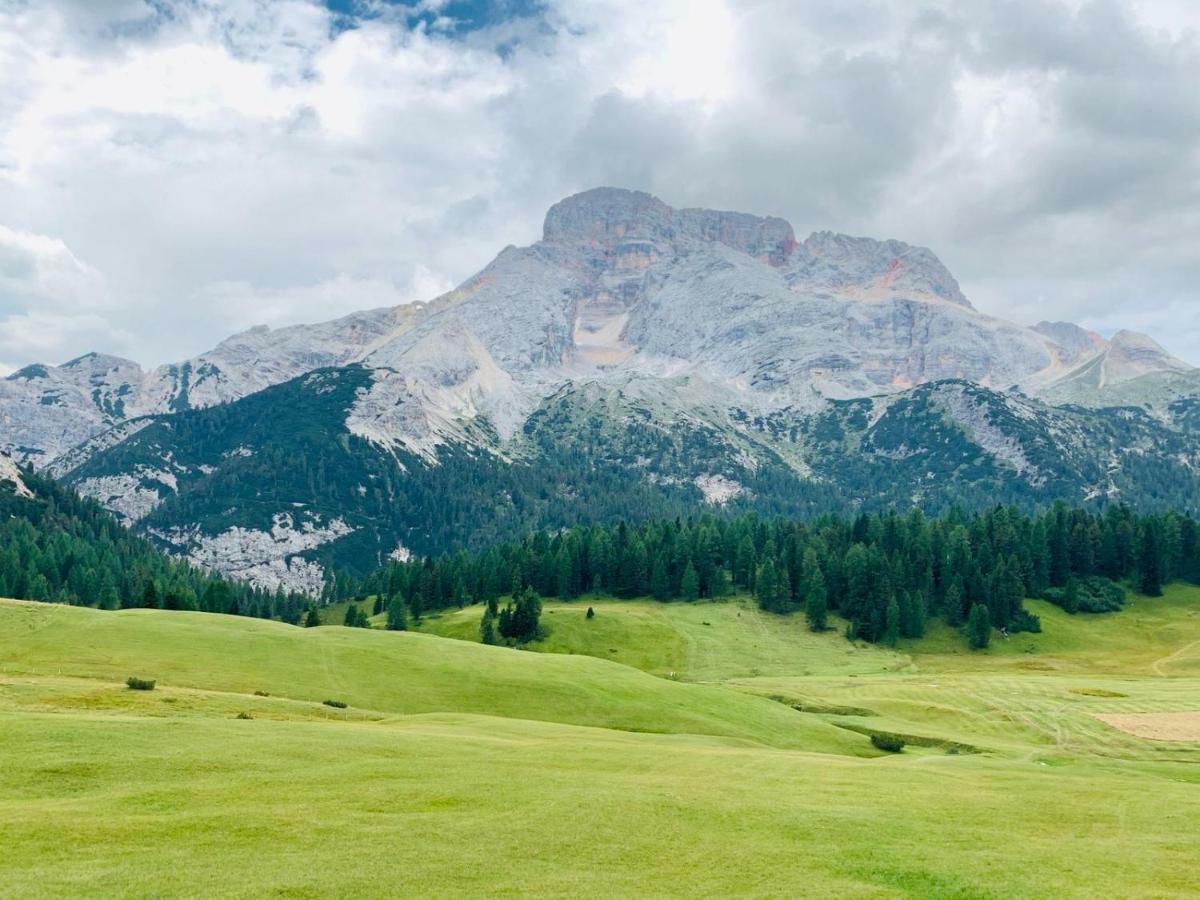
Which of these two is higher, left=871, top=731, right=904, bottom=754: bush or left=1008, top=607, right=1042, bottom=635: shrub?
left=1008, top=607, right=1042, bottom=635: shrub

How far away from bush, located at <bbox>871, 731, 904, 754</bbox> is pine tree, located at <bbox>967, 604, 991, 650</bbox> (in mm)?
97477

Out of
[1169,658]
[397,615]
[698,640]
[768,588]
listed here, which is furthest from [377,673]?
[1169,658]

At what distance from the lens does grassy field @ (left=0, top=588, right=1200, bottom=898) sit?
28.8m

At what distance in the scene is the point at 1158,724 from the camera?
85000mm

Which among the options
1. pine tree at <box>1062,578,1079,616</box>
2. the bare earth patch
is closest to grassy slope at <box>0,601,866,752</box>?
the bare earth patch

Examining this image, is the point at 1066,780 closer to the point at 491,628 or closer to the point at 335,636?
the point at 335,636

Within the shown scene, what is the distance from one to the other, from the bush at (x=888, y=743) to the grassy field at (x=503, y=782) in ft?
5.04

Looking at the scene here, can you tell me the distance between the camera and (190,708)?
57438mm

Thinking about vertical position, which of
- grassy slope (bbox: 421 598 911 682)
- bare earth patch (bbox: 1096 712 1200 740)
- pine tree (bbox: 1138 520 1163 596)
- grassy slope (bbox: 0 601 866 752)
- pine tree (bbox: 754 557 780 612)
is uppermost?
pine tree (bbox: 1138 520 1163 596)

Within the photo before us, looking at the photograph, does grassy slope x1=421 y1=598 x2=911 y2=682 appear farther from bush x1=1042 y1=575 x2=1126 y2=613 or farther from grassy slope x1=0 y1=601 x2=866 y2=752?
bush x1=1042 y1=575 x2=1126 y2=613

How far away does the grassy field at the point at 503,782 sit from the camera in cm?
2881

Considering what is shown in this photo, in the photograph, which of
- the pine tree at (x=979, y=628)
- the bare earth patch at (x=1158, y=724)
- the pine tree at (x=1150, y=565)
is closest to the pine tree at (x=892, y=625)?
the pine tree at (x=979, y=628)

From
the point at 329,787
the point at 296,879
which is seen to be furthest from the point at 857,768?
the point at 296,879

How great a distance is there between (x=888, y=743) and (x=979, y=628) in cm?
10194
